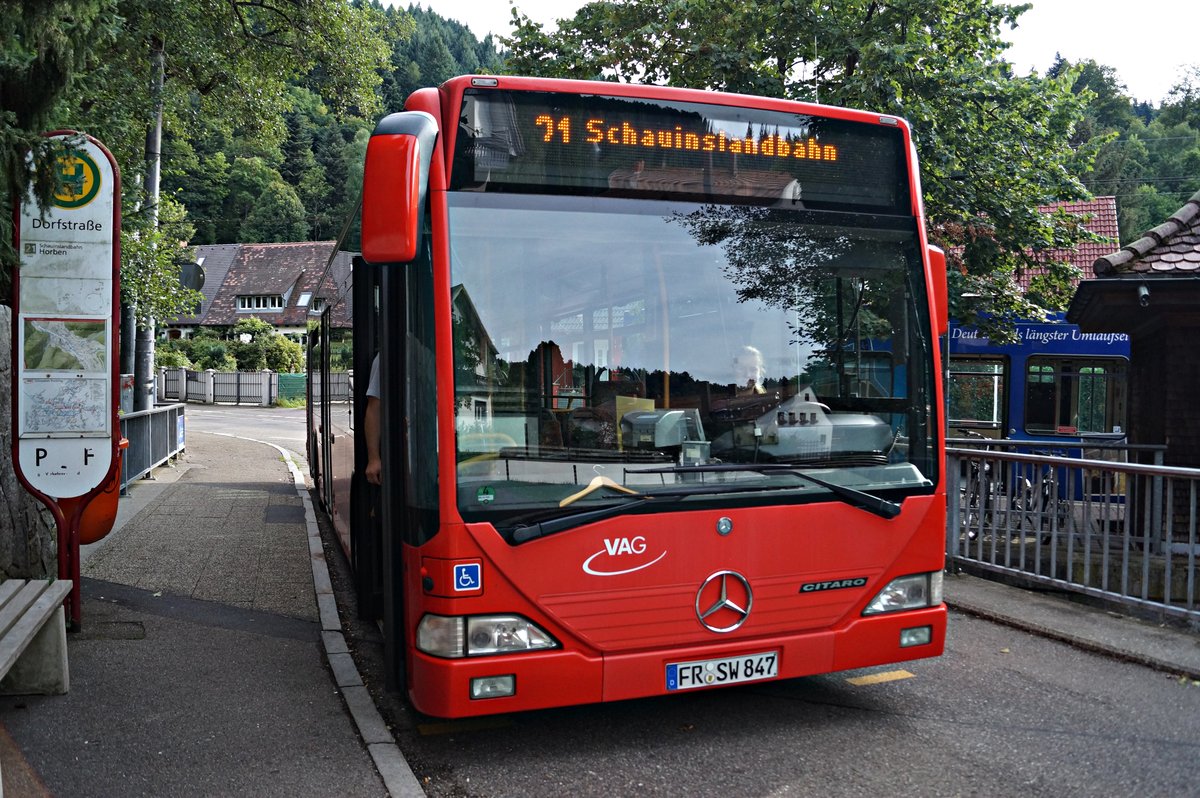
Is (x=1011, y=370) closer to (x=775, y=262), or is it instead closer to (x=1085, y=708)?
(x=1085, y=708)

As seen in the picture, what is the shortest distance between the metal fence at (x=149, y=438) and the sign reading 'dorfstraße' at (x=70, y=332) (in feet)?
21.6

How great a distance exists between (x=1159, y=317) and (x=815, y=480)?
701 centimetres

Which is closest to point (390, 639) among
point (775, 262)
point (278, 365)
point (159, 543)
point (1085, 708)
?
point (775, 262)

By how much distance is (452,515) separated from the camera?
4.18 metres

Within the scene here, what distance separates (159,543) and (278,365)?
45523 millimetres

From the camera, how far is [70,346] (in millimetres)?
6625

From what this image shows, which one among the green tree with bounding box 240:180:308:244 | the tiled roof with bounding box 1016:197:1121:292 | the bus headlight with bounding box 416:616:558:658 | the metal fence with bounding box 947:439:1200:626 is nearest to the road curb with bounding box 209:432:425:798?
the bus headlight with bounding box 416:616:558:658

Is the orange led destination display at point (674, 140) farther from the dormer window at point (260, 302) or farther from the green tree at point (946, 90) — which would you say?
the dormer window at point (260, 302)

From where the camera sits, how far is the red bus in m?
4.25

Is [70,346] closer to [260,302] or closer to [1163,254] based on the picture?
[1163,254]

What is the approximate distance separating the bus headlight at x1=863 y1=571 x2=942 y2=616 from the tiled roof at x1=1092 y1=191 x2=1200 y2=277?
4823 mm

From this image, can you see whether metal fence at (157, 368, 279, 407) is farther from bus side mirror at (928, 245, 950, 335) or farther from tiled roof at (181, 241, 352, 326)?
bus side mirror at (928, 245, 950, 335)

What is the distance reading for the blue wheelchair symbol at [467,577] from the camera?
13.7 feet

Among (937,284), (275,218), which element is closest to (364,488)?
(937,284)
